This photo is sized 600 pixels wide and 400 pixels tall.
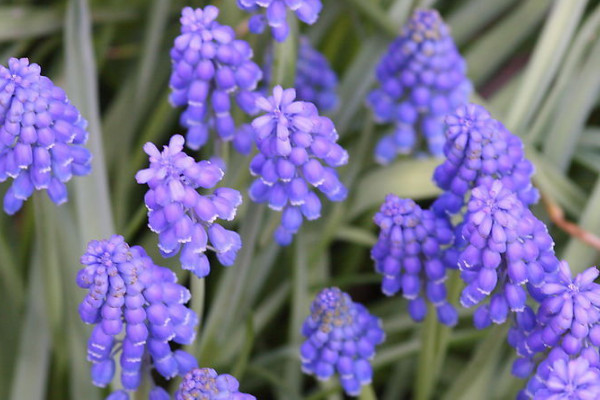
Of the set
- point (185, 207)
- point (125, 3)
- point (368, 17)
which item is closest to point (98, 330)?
point (185, 207)

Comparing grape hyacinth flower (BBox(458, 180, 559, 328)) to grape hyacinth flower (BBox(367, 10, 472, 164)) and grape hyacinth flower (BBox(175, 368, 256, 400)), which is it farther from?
grape hyacinth flower (BBox(367, 10, 472, 164))

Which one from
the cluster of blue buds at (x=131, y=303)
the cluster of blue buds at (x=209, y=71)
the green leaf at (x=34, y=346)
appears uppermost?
the cluster of blue buds at (x=209, y=71)

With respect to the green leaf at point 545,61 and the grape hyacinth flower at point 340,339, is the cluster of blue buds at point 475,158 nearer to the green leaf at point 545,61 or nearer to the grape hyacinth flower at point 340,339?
the grape hyacinth flower at point 340,339

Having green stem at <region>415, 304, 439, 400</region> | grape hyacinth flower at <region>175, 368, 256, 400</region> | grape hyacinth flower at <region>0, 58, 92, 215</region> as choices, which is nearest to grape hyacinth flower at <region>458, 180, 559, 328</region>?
green stem at <region>415, 304, 439, 400</region>

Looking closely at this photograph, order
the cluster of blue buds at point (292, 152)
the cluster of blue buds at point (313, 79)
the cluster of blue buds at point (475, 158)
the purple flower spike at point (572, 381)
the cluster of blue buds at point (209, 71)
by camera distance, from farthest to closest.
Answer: the cluster of blue buds at point (313, 79), the cluster of blue buds at point (209, 71), the cluster of blue buds at point (475, 158), the cluster of blue buds at point (292, 152), the purple flower spike at point (572, 381)

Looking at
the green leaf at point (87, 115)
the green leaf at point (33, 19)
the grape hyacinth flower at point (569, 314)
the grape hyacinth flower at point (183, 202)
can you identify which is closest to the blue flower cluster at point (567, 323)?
the grape hyacinth flower at point (569, 314)
